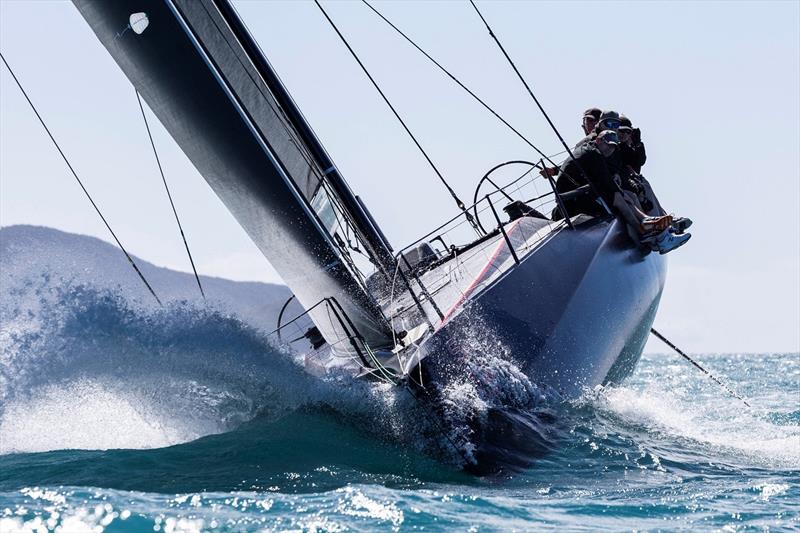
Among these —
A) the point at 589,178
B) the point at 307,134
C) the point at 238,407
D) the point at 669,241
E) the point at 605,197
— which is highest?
the point at 307,134

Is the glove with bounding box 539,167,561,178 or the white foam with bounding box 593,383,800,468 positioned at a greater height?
the glove with bounding box 539,167,561,178

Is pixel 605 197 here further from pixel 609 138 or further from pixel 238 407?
pixel 238 407

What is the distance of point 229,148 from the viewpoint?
20.1 ft

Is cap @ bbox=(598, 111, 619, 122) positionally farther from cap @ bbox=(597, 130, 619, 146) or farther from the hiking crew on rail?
cap @ bbox=(597, 130, 619, 146)

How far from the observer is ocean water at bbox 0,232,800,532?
443cm

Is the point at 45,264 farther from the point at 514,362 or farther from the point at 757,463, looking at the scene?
the point at 757,463

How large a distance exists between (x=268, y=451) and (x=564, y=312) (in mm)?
2300

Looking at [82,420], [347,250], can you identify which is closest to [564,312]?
[347,250]

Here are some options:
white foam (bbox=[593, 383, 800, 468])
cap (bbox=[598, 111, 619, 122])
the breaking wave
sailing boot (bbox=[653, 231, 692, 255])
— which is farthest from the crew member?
the breaking wave

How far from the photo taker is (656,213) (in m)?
9.30

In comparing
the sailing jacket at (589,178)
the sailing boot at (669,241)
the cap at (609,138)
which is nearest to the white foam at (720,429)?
the sailing boot at (669,241)

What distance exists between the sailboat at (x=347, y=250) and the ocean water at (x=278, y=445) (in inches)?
10.8

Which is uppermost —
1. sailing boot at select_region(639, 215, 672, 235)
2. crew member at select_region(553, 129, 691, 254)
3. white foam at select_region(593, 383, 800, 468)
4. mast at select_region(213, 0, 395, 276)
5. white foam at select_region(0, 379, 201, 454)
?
mast at select_region(213, 0, 395, 276)

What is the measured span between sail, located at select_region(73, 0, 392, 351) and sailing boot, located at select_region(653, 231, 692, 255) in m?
2.82
